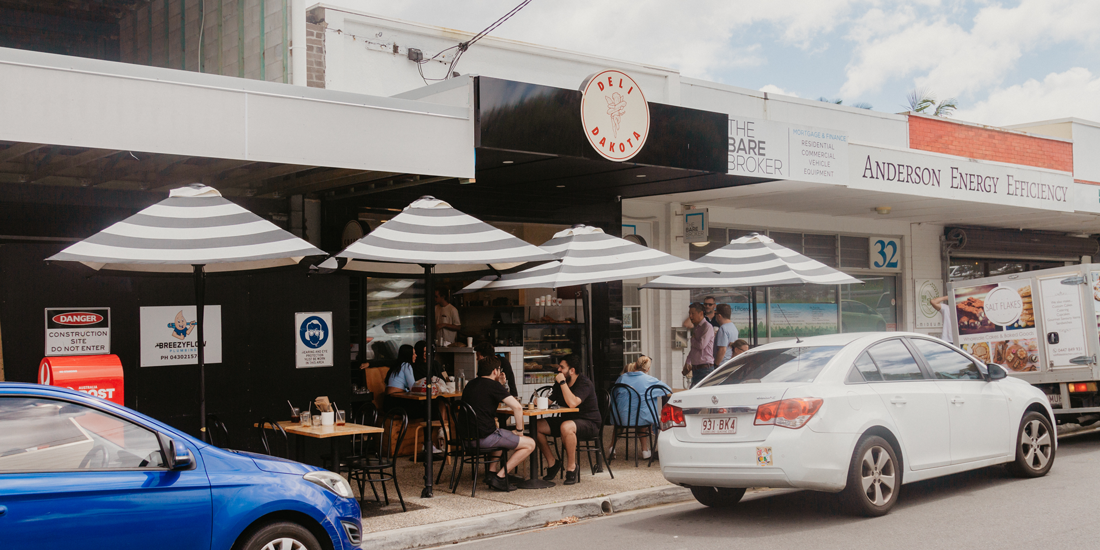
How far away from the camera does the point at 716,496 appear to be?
8.43 meters

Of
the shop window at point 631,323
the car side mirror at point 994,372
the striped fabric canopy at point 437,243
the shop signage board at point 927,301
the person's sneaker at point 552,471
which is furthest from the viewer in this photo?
the shop signage board at point 927,301

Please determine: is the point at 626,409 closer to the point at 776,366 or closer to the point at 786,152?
the point at 776,366

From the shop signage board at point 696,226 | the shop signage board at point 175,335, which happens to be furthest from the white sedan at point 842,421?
the shop signage board at point 696,226

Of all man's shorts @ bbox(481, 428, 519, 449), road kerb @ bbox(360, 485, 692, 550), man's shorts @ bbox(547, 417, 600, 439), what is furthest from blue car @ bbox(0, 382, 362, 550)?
man's shorts @ bbox(547, 417, 600, 439)

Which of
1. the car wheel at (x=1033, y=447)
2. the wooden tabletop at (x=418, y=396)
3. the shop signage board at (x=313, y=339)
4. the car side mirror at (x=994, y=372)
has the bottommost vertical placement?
the car wheel at (x=1033, y=447)

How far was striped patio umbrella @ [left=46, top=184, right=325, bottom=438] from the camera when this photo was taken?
22.7ft

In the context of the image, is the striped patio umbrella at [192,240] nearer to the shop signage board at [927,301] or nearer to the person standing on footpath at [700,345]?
the person standing on footpath at [700,345]

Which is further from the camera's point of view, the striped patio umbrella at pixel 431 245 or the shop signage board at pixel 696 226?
the shop signage board at pixel 696 226

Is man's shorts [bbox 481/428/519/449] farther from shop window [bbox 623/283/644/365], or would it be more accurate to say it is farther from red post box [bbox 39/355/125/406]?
shop window [bbox 623/283/644/365]

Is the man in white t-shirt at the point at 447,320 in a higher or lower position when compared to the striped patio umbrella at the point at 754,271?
lower

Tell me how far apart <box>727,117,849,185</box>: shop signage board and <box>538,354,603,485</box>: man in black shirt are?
3.82 meters

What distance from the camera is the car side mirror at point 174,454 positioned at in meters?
4.93

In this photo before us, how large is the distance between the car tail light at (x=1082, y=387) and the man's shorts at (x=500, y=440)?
7.48 metres

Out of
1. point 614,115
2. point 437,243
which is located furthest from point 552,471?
point 614,115
